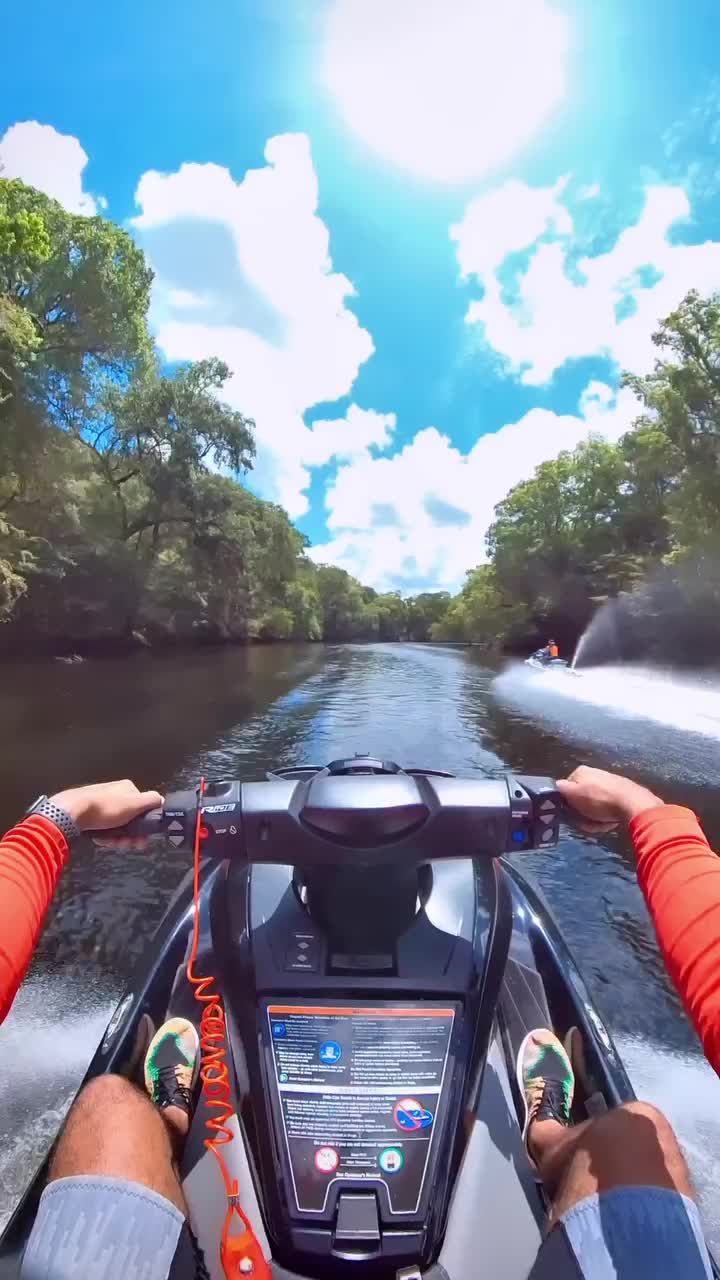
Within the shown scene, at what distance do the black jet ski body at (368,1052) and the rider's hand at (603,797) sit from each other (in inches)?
2.3

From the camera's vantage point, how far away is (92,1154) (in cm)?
143

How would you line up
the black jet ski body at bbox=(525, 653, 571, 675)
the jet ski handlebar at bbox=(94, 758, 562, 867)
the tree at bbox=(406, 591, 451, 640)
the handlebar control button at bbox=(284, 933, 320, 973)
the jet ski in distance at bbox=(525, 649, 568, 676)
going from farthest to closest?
the tree at bbox=(406, 591, 451, 640) < the black jet ski body at bbox=(525, 653, 571, 675) < the jet ski in distance at bbox=(525, 649, 568, 676) < the handlebar control button at bbox=(284, 933, 320, 973) < the jet ski handlebar at bbox=(94, 758, 562, 867)

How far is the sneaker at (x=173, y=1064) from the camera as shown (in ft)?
6.51

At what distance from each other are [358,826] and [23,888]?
0.75 meters

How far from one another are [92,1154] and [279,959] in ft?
2.03

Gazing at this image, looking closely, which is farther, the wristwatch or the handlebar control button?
the handlebar control button

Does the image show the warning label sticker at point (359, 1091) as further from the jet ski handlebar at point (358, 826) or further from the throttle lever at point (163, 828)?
the throttle lever at point (163, 828)

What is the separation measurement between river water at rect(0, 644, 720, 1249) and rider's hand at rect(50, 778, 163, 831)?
1.56 meters

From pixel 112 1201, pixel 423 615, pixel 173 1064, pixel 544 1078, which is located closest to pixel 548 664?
pixel 544 1078

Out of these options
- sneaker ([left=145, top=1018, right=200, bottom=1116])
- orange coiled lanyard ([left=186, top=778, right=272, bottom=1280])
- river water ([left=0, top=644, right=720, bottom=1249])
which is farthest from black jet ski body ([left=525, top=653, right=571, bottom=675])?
orange coiled lanyard ([left=186, top=778, right=272, bottom=1280])

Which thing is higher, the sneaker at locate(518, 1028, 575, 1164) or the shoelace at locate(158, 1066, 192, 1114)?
the sneaker at locate(518, 1028, 575, 1164)

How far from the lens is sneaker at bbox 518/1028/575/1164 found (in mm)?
1984

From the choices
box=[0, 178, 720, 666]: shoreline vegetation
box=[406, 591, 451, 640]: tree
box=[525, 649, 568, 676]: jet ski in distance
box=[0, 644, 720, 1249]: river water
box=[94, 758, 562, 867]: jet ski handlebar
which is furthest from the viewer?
box=[406, 591, 451, 640]: tree

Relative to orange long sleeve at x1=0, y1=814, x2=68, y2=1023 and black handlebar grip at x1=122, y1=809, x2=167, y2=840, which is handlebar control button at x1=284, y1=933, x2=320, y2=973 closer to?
black handlebar grip at x1=122, y1=809, x2=167, y2=840
